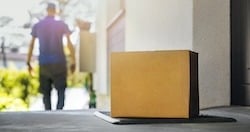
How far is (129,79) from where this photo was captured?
183cm

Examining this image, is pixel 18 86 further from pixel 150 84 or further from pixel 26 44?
pixel 150 84

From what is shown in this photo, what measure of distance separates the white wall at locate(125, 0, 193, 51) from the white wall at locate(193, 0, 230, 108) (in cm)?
5

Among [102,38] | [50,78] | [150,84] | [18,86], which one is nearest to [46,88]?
[50,78]

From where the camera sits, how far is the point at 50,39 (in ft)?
13.3

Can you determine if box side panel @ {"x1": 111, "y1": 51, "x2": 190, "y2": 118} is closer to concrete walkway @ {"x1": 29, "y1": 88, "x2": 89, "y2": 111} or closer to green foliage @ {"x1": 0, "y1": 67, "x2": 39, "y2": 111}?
concrete walkway @ {"x1": 29, "y1": 88, "x2": 89, "y2": 111}

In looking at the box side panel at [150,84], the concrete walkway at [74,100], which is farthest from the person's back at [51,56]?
the box side panel at [150,84]

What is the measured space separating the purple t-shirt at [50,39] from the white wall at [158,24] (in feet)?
2.13

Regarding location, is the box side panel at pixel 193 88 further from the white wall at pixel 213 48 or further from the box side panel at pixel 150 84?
the white wall at pixel 213 48

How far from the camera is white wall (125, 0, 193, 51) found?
98.5 inches

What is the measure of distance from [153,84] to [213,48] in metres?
0.70

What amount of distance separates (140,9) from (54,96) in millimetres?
1216

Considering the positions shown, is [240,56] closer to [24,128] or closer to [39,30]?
[24,128]

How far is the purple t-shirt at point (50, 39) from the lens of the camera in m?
4.02

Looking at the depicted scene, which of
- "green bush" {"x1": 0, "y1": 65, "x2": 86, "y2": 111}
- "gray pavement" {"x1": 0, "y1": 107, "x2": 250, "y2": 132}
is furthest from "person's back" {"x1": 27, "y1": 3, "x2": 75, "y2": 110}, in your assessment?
"gray pavement" {"x1": 0, "y1": 107, "x2": 250, "y2": 132}
